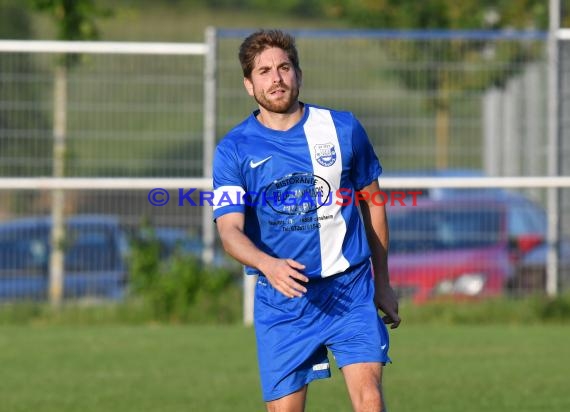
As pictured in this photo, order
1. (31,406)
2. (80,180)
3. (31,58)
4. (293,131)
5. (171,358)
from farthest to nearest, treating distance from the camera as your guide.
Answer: (31,58) → (80,180) → (171,358) → (31,406) → (293,131)

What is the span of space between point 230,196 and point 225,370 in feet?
14.8

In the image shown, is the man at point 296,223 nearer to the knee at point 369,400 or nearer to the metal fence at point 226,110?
the knee at point 369,400

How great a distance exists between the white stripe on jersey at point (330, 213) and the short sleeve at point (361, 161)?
115mm

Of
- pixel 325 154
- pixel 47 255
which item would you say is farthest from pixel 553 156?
pixel 325 154

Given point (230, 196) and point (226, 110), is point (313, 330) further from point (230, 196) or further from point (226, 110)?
point (226, 110)

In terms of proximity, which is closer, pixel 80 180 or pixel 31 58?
pixel 80 180

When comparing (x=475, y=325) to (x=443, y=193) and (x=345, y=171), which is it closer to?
(x=443, y=193)

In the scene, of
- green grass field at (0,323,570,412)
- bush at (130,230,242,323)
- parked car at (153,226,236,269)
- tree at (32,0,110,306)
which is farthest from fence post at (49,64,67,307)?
parked car at (153,226,236,269)

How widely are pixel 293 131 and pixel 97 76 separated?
7817 millimetres

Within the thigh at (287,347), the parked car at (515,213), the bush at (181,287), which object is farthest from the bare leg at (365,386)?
the parked car at (515,213)

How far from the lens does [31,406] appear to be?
822 centimetres

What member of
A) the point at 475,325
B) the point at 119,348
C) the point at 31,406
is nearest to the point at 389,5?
the point at 475,325

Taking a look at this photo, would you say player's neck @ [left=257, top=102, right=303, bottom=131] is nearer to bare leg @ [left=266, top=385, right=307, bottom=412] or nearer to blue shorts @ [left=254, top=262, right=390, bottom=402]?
blue shorts @ [left=254, top=262, right=390, bottom=402]

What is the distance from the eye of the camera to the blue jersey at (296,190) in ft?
18.1
